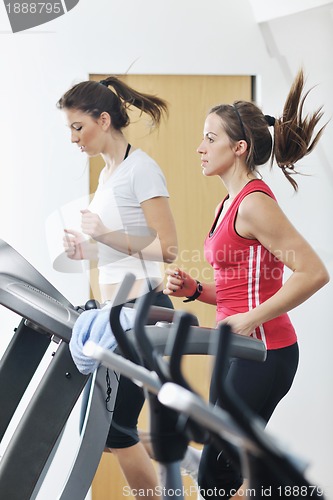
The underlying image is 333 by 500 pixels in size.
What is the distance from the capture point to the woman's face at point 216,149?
222cm

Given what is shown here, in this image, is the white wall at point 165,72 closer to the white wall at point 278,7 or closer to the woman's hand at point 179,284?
the white wall at point 278,7

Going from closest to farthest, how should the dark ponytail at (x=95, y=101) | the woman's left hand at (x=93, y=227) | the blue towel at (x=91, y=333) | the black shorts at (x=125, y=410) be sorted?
the blue towel at (x=91, y=333)
the woman's left hand at (x=93, y=227)
the black shorts at (x=125, y=410)
the dark ponytail at (x=95, y=101)

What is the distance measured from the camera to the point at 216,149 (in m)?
2.24

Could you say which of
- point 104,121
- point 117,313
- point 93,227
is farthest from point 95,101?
point 117,313

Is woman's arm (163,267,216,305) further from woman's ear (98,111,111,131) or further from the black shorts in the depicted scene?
woman's ear (98,111,111,131)

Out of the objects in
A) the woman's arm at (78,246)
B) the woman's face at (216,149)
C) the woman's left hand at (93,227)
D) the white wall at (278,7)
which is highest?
the white wall at (278,7)

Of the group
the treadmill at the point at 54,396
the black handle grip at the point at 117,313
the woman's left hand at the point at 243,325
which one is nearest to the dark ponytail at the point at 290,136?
the woman's left hand at the point at 243,325

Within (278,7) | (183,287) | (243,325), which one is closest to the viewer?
(243,325)

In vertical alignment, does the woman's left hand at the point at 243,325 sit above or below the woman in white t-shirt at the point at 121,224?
below

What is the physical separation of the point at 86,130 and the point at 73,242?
1.76 ft

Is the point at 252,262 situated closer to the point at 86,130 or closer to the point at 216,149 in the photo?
the point at 216,149

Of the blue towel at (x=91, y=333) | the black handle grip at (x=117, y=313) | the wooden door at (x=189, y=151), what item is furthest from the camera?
the wooden door at (x=189, y=151)

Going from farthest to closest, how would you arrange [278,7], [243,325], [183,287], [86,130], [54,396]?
1. [278,7]
2. [86,130]
3. [183,287]
4. [243,325]
5. [54,396]

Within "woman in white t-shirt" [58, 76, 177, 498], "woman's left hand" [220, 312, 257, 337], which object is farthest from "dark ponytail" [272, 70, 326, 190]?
"woman's left hand" [220, 312, 257, 337]
